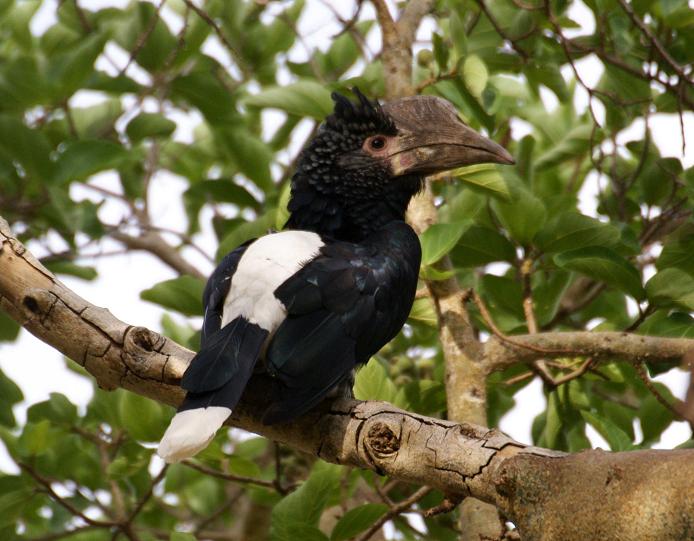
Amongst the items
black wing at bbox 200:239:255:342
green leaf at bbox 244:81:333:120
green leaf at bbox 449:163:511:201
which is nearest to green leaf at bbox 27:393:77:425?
black wing at bbox 200:239:255:342

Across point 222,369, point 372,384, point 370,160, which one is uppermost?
point 370,160

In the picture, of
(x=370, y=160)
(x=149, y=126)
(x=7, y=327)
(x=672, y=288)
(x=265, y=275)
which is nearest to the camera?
(x=265, y=275)

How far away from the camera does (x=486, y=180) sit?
12.3 ft

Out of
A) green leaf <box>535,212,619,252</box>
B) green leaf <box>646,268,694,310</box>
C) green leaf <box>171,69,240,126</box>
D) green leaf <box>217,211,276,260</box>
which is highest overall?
green leaf <box>171,69,240,126</box>

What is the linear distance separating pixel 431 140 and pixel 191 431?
5.69 ft

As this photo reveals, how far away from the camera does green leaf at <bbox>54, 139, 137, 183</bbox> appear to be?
4379mm

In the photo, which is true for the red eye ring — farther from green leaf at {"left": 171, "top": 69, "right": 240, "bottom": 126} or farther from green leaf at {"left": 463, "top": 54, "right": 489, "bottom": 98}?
green leaf at {"left": 171, "top": 69, "right": 240, "bottom": 126}

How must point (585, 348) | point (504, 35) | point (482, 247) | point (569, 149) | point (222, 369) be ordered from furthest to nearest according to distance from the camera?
point (569, 149), point (504, 35), point (482, 247), point (585, 348), point (222, 369)

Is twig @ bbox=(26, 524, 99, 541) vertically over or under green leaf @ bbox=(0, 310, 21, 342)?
under

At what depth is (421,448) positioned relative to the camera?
2.52 metres

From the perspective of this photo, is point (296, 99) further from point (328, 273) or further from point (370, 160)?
point (328, 273)

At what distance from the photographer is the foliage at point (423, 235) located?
3.72 m

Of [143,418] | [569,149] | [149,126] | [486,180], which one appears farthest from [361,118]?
[143,418]

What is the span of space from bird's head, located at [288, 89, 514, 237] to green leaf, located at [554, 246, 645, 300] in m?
0.59
